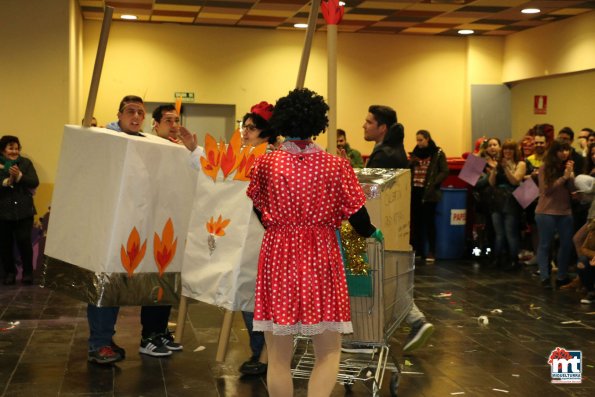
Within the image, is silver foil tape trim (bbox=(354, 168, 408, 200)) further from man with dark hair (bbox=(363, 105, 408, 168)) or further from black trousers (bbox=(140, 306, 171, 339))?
black trousers (bbox=(140, 306, 171, 339))

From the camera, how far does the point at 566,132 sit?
429 inches

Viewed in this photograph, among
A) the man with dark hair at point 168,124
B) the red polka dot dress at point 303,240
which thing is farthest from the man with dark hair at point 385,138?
the red polka dot dress at point 303,240

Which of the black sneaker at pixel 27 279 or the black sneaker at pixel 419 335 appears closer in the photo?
the black sneaker at pixel 419 335

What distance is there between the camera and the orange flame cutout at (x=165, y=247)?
17.8 ft

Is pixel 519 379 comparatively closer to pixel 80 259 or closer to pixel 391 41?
pixel 80 259

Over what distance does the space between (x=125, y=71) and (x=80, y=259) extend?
33.1 feet

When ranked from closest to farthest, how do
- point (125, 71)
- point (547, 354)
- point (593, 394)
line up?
point (593, 394)
point (547, 354)
point (125, 71)

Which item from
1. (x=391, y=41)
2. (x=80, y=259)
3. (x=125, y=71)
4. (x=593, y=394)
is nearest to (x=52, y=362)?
(x=80, y=259)

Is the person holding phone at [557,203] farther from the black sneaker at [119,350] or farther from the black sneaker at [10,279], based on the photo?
the black sneaker at [10,279]

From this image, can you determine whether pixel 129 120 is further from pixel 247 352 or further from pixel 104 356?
pixel 247 352

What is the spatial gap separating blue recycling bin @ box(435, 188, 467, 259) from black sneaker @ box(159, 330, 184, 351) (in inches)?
251

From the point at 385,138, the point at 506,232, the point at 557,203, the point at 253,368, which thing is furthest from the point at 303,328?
the point at 506,232

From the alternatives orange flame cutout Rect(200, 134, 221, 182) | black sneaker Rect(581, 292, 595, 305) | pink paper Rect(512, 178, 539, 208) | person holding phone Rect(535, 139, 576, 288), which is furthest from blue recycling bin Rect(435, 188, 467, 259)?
orange flame cutout Rect(200, 134, 221, 182)

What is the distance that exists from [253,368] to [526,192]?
6050 mm
